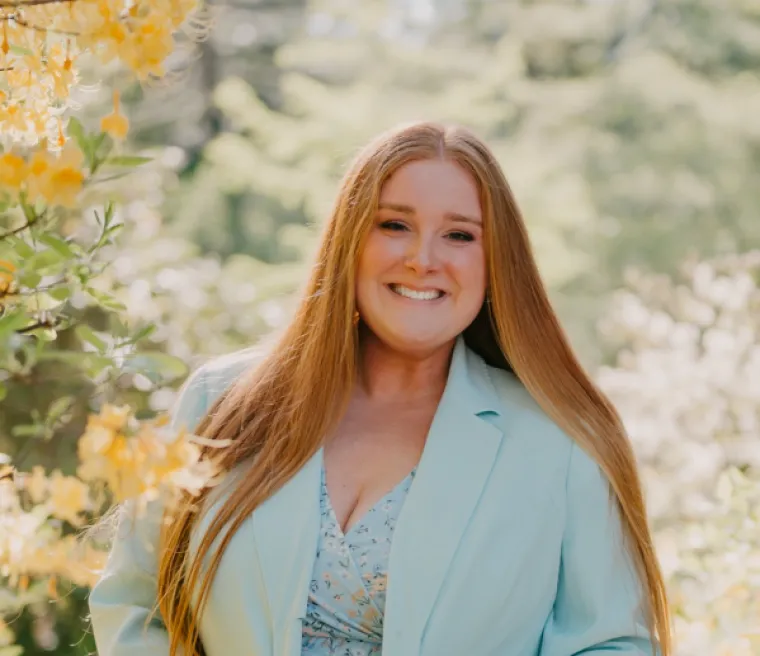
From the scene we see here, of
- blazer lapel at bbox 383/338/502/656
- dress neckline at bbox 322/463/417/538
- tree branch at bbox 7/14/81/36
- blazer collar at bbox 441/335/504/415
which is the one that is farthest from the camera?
blazer collar at bbox 441/335/504/415

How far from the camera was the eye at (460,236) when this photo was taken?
2098mm

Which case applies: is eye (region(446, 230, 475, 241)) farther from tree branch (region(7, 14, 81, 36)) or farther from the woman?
tree branch (region(7, 14, 81, 36))

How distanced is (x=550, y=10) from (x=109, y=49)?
727 centimetres

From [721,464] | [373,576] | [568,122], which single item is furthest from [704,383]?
[568,122]

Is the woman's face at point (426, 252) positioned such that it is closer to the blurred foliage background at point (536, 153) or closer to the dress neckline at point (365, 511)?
the dress neckline at point (365, 511)

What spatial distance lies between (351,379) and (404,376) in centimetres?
12

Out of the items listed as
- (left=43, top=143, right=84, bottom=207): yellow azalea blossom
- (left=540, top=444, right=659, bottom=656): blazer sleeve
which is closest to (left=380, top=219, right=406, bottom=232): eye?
(left=540, top=444, right=659, bottom=656): blazer sleeve

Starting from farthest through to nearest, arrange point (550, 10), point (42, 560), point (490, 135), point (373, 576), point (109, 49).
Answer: point (550, 10), point (490, 135), point (373, 576), point (42, 560), point (109, 49)

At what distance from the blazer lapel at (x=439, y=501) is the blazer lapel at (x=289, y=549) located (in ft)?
0.46

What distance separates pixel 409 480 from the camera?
6.81ft

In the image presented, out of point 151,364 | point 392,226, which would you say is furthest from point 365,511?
point 151,364

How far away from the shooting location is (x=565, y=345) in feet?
7.14

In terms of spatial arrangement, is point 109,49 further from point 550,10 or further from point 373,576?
point 550,10

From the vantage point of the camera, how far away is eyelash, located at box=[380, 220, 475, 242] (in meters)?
2.10
